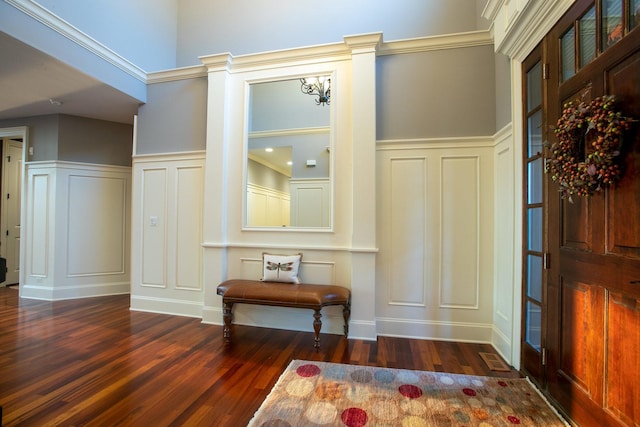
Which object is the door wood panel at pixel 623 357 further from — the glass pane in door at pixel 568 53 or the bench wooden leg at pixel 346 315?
the bench wooden leg at pixel 346 315

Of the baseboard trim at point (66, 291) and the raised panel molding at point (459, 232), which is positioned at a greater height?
the raised panel molding at point (459, 232)

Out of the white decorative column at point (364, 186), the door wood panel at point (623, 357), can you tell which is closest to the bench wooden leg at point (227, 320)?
the white decorative column at point (364, 186)

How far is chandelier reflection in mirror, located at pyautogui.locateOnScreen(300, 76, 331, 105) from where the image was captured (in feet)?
10.0

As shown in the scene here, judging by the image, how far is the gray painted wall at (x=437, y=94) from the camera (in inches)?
109

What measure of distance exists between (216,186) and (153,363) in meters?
1.82

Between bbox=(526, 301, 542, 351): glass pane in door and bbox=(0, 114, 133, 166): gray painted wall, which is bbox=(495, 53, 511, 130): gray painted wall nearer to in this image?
bbox=(526, 301, 542, 351): glass pane in door

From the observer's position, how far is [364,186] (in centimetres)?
283

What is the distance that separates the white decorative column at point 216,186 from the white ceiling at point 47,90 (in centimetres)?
121

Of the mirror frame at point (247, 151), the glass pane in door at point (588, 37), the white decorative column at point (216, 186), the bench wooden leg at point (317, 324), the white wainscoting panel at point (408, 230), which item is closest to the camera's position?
the glass pane in door at point (588, 37)

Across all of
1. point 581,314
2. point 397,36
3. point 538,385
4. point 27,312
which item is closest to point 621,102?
point 581,314

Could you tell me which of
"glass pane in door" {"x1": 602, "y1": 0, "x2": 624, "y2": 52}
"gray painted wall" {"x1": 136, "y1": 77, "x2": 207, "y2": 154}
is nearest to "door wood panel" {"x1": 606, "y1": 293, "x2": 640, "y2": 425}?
"glass pane in door" {"x1": 602, "y1": 0, "x2": 624, "y2": 52}

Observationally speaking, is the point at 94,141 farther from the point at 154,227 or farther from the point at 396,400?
the point at 396,400

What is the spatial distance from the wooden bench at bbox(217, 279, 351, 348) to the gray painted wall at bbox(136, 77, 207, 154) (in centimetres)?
185

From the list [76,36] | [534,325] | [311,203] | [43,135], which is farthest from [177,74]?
[534,325]
